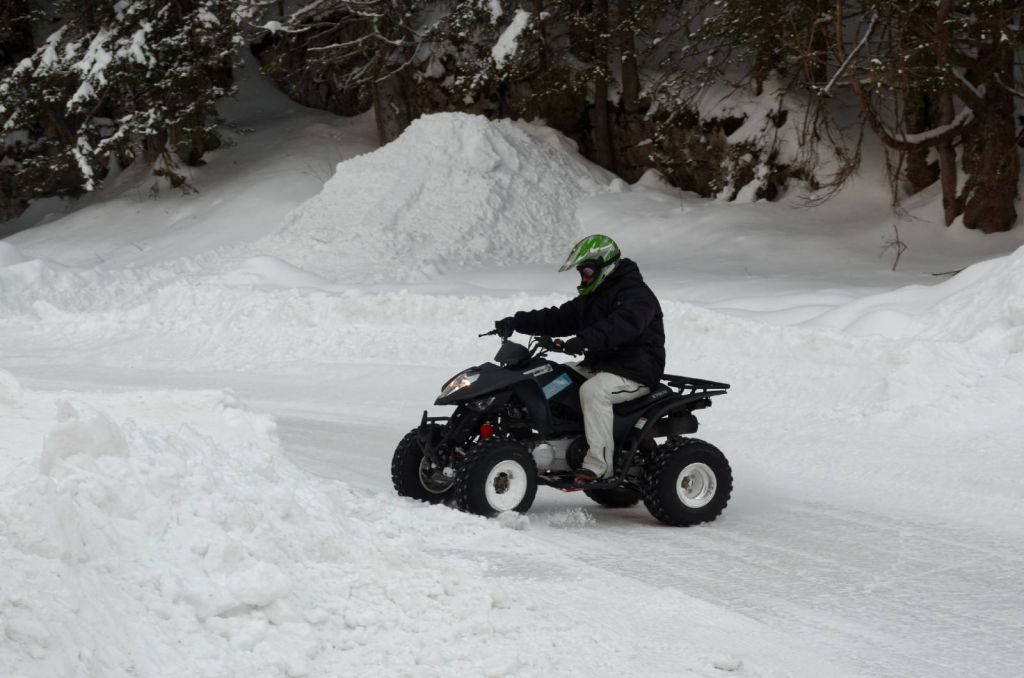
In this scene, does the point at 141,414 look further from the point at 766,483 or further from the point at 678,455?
the point at 766,483

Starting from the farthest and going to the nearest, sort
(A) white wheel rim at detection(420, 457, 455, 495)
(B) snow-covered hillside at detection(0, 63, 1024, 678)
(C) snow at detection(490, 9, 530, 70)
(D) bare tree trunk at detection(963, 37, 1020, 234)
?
(C) snow at detection(490, 9, 530, 70) < (D) bare tree trunk at detection(963, 37, 1020, 234) < (A) white wheel rim at detection(420, 457, 455, 495) < (B) snow-covered hillside at detection(0, 63, 1024, 678)

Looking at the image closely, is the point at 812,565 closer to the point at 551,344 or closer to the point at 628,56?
the point at 551,344

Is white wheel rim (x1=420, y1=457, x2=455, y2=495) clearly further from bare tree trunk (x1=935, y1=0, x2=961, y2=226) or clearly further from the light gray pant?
bare tree trunk (x1=935, y1=0, x2=961, y2=226)

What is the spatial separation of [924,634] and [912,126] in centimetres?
1641

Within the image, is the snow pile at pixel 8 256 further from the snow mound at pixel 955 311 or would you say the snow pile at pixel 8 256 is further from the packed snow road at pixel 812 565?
the snow mound at pixel 955 311

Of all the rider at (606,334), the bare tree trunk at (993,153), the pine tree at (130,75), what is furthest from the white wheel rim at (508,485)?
the pine tree at (130,75)

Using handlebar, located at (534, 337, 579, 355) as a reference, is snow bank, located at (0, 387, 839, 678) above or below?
below

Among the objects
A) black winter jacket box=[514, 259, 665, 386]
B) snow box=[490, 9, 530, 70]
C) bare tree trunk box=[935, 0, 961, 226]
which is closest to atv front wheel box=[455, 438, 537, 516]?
black winter jacket box=[514, 259, 665, 386]

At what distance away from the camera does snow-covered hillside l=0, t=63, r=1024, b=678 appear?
4629mm

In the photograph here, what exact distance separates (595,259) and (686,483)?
165 cm

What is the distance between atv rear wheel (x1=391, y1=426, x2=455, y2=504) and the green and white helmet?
1436 millimetres

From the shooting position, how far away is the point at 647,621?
5508 mm

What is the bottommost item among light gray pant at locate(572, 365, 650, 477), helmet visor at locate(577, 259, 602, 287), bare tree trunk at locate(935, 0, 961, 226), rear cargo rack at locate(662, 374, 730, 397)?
light gray pant at locate(572, 365, 650, 477)

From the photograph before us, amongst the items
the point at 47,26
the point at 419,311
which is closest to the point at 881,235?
the point at 419,311
